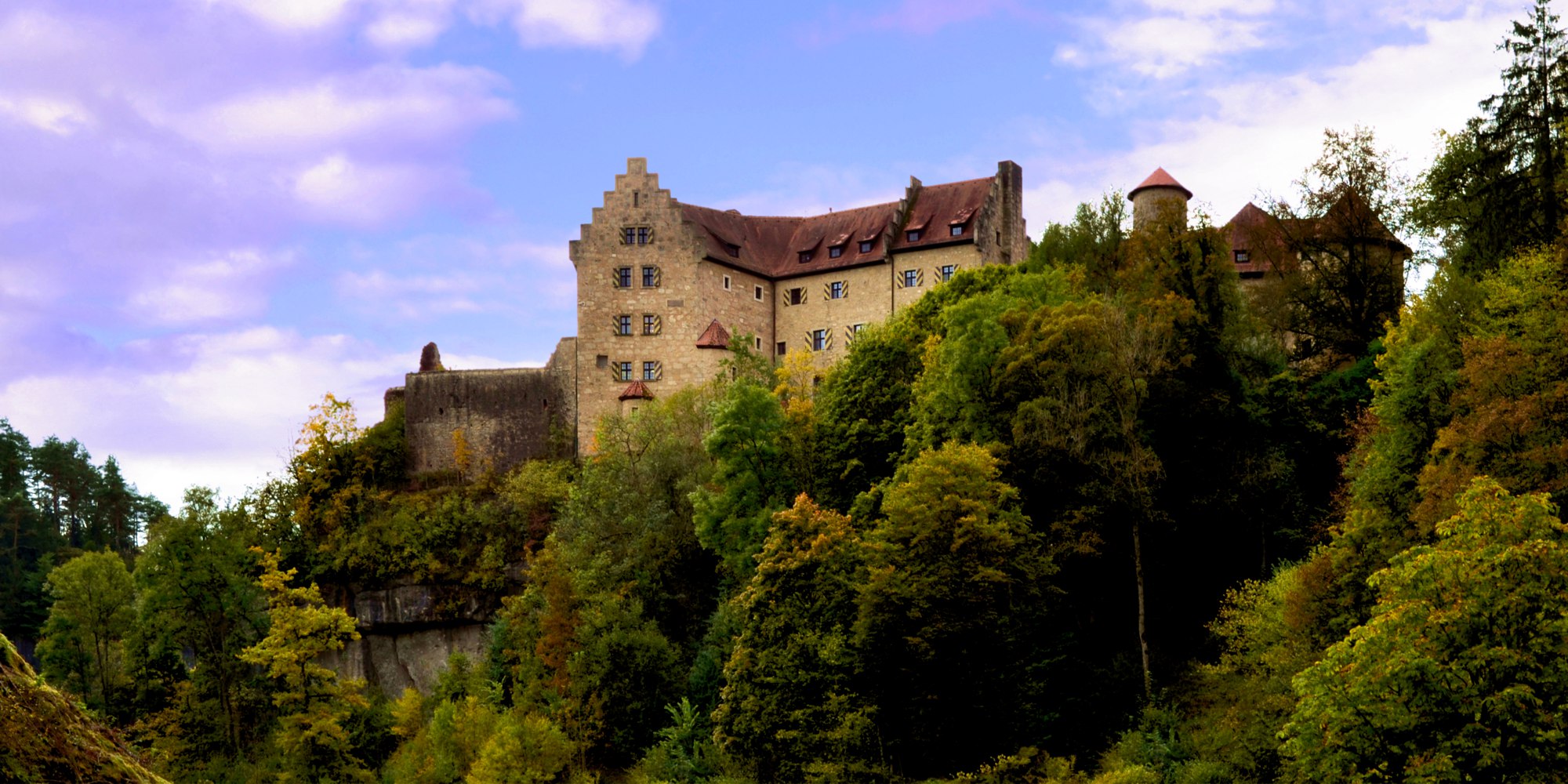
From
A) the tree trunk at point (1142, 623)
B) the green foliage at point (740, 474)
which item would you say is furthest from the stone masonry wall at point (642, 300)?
the tree trunk at point (1142, 623)

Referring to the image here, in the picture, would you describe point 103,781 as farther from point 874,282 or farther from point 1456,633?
point 874,282

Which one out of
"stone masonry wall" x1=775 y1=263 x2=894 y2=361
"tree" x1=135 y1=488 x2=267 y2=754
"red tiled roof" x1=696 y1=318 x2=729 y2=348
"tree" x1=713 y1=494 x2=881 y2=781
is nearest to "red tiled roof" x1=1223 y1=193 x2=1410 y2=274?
"stone masonry wall" x1=775 y1=263 x2=894 y2=361

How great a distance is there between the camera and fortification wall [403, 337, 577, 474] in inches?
2537

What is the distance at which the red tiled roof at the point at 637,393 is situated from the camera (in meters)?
64.4

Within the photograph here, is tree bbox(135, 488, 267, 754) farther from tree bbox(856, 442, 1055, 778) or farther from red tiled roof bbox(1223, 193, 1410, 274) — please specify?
red tiled roof bbox(1223, 193, 1410, 274)

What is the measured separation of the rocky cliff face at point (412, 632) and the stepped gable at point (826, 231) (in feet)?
64.6

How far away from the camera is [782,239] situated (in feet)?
239

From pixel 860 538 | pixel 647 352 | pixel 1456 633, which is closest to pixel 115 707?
pixel 647 352

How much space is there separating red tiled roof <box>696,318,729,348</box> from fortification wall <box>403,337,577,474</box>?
6268mm

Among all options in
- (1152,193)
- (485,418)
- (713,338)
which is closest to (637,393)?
(713,338)

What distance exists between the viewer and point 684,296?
6656 centimetres

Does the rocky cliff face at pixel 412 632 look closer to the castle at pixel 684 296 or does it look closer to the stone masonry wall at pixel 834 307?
the castle at pixel 684 296

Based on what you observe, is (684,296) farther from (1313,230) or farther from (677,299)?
(1313,230)

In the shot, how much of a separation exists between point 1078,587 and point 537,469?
93.1ft
